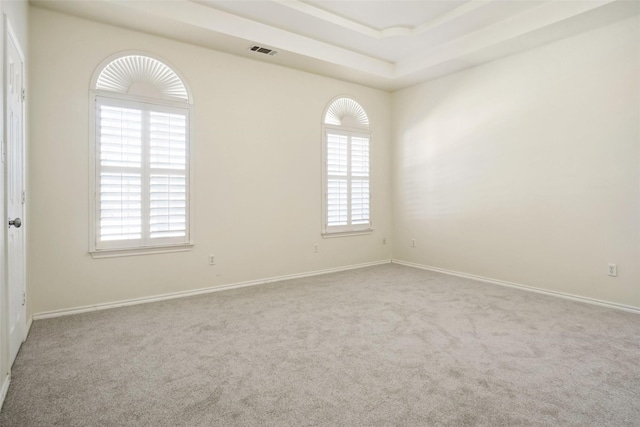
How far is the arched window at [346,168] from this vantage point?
5.12 meters

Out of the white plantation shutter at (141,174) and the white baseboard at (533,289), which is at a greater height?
the white plantation shutter at (141,174)

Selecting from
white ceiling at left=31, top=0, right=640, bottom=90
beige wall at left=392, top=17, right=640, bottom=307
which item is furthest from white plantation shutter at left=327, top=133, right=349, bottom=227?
beige wall at left=392, top=17, right=640, bottom=307

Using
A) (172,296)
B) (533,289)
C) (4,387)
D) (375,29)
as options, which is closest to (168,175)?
(172,296)

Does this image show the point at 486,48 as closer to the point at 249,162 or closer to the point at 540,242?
the point at 540,242

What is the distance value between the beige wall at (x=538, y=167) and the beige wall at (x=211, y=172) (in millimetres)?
1020

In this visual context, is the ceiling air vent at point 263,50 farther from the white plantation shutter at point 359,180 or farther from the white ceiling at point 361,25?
the white plantation shutter at point 359,180

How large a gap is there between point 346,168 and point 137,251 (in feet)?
9.87

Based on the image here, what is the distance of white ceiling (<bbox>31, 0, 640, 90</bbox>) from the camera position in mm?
3334

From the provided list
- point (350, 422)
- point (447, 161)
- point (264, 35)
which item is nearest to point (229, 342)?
point (350, 422)

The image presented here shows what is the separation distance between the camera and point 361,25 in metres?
4.19

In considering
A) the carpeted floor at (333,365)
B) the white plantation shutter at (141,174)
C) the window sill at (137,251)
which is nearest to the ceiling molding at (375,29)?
the white plantation shutter at (141,174)

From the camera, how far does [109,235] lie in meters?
3.47

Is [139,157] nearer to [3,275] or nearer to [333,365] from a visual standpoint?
[3,275]

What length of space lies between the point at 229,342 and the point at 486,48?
4118 mm
